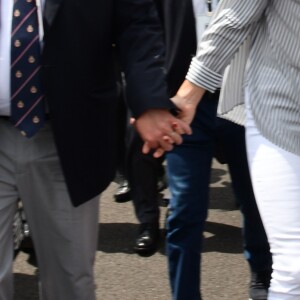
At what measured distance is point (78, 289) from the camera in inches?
104

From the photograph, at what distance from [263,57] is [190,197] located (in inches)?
38.1

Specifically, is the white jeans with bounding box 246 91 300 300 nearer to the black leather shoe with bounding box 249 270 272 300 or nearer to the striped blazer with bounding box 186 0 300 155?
the striped blazer with bounding box 186 0 300 155

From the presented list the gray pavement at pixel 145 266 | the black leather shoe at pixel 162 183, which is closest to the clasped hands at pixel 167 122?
the gray pavement at pixel 145 266

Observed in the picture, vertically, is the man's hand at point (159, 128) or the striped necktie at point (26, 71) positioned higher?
the striped necktie at point (26, 71)

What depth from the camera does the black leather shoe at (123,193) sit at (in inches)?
211

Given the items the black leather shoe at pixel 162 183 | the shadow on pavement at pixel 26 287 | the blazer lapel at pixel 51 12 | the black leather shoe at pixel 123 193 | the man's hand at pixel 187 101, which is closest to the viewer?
the blazer lapel at pixel 51 12

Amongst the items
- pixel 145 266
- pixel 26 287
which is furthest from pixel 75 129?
pixel 145 266

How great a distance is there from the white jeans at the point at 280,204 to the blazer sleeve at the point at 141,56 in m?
0.30

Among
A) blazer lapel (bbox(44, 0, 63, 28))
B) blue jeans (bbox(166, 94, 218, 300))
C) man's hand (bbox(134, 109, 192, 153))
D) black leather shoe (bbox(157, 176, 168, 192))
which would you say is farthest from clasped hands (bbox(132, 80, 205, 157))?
black leather shoe (bbox(157, 176, 168, 192))

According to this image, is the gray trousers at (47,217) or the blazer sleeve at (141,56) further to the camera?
the gray trousers at (47,217)

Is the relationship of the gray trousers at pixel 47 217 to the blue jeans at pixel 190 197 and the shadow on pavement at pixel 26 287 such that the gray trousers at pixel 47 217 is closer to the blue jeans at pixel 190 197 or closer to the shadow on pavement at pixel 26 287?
the blue jeans at pixel 190 197

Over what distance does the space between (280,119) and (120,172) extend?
3.21m

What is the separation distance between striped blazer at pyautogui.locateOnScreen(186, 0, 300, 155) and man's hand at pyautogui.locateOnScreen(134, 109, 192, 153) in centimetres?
15

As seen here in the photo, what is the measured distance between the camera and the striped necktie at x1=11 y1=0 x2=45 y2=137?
2338 millimetres
